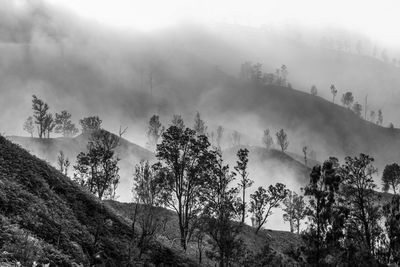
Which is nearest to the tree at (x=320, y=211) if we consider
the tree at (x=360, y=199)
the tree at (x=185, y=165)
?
the tree at (x=360, y=199)

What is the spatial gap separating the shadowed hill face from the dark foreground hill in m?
89.6

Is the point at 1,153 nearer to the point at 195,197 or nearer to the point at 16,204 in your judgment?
the point at 16,204

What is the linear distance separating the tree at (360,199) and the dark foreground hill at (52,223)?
896 inches

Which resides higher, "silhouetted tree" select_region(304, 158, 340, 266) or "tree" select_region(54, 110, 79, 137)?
"tree" select_region(54, 110, 79, 137)

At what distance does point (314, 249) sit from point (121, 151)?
399 ft

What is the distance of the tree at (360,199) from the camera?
4047 centimetres

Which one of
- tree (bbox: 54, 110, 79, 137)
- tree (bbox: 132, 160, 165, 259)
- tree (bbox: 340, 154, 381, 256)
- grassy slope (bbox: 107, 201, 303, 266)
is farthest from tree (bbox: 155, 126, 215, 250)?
tree (bbox: 54, 110, 79, 137)

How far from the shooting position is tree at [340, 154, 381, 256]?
40.5 metres

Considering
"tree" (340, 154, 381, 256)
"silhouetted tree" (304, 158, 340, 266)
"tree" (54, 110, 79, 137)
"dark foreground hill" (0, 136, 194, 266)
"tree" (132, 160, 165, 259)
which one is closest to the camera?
"dark foreground hill" (0, 136, 194, 266)

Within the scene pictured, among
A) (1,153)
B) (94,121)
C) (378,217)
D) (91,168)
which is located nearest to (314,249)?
(378,217)

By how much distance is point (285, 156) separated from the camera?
17475 centimetres

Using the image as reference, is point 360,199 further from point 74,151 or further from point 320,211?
point 74,151

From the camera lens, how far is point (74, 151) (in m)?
133

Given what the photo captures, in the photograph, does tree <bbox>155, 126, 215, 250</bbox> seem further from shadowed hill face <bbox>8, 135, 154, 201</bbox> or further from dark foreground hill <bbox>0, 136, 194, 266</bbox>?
shadowed hill face <bbox>8, 135, 154, 201</bbox>
